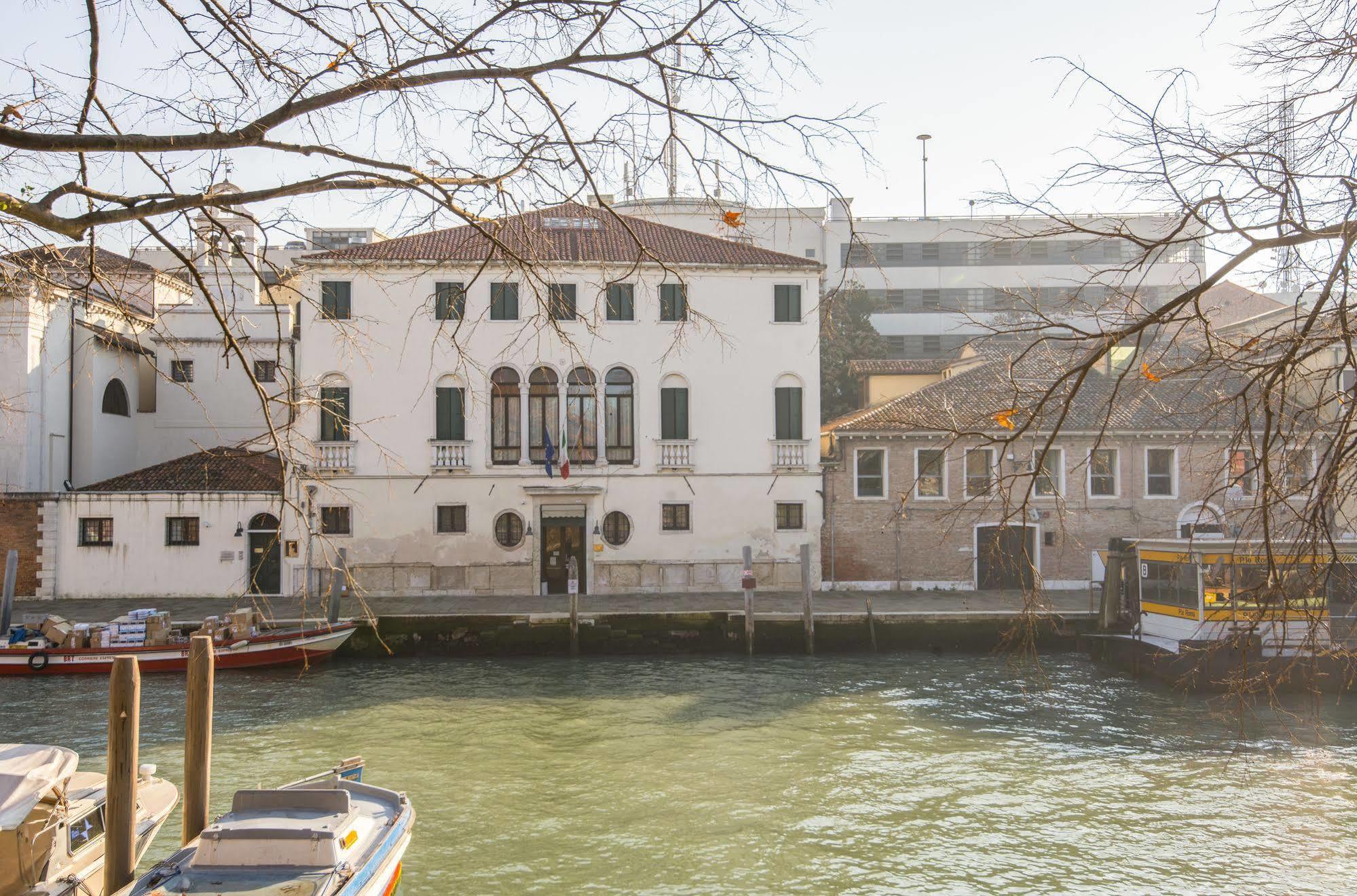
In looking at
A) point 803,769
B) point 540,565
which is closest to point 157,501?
point 540,565

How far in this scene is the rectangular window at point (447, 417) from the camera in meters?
24.6

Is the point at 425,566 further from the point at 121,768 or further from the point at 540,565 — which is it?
the point at 121,768

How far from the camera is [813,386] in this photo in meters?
25.3

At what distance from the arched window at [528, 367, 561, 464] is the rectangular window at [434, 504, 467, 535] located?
2.06 meters

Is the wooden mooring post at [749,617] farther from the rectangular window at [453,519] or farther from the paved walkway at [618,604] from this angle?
the rectangular window at [453,519]

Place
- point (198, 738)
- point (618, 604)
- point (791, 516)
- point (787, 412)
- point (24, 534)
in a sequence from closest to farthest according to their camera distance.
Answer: point (198, 738), point (618, 604), point (24, 534), point (791, 516), point (787, 412)

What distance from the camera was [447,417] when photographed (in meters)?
24.6

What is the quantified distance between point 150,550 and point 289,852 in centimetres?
1892

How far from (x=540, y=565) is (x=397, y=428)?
4334 mm

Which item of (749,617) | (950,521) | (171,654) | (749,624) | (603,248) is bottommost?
(171,654)

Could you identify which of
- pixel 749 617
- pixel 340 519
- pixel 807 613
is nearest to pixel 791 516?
pixel 807 613

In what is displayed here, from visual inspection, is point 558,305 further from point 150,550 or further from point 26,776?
point 150,550

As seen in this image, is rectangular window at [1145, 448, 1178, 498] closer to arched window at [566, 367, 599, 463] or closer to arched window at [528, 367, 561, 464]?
arched window at [566, 367, 599, 463]

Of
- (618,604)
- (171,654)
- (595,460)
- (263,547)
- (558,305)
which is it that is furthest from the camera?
(595,460)
